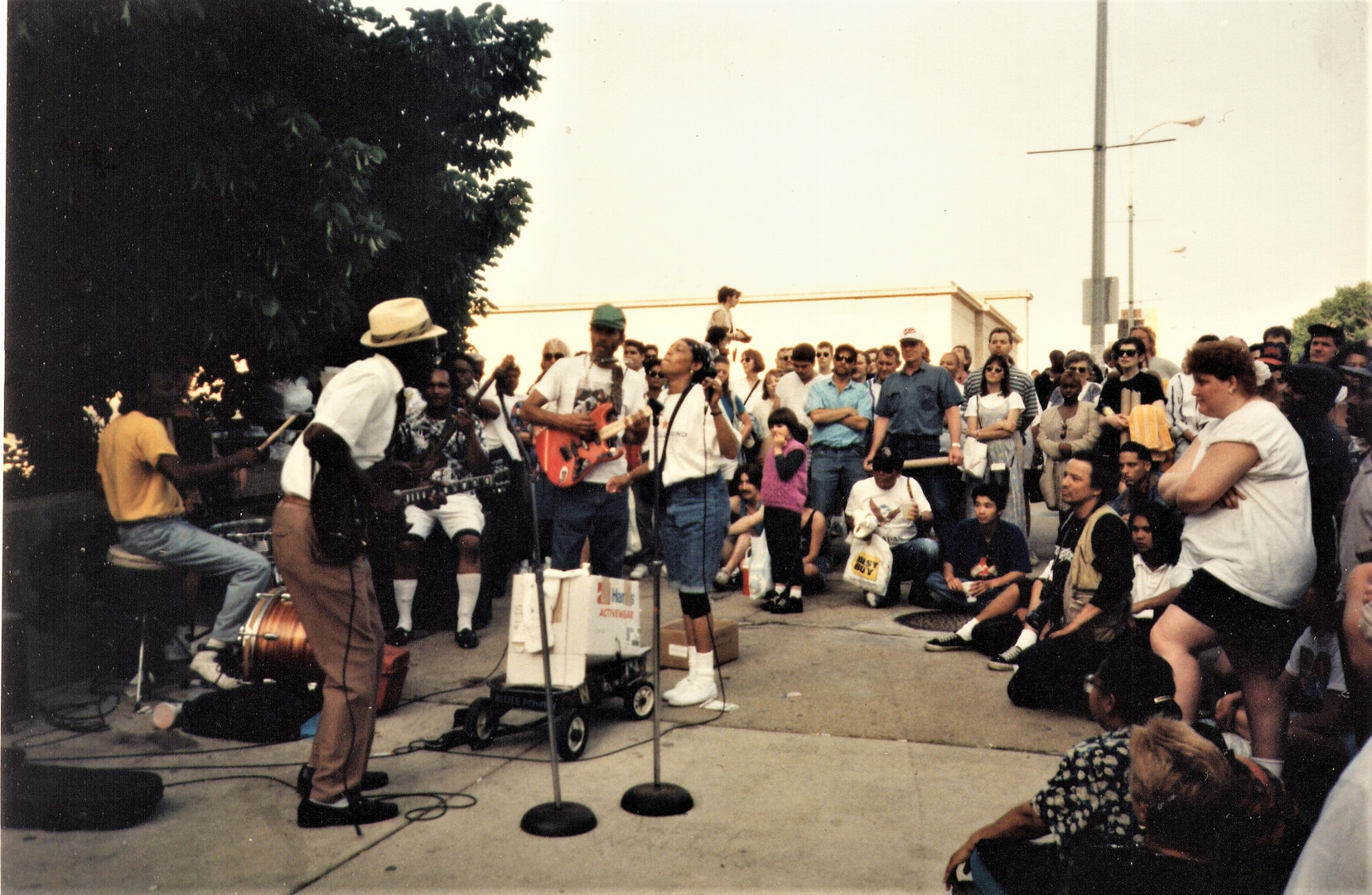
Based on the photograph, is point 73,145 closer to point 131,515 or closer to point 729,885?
point 131,515

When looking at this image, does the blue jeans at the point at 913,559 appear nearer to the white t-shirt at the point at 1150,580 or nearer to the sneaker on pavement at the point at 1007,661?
the sneaker on pavement at the point at 1007,661

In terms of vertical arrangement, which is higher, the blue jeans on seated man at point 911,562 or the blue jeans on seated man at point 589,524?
the blue jeans on seated man at point 589,524

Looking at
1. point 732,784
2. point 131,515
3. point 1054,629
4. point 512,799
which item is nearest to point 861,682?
point 1054,629

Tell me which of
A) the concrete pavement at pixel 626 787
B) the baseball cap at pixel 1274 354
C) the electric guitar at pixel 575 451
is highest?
the baseball cap at pixel 1274 354

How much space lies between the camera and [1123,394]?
8.47 m

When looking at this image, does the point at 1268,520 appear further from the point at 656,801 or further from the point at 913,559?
the point at 913,559

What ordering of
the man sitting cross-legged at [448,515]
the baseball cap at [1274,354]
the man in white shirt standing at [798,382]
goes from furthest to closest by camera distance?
the man in white shirt standing at [798,382], the baseball cap at [1274,354], the man sitting cross-legged at [448,515]

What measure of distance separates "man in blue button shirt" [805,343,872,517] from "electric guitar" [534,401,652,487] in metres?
3.40

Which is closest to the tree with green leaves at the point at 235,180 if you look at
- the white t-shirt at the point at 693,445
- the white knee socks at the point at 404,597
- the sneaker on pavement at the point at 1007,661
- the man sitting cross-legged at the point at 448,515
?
the man sitting cross-legged at the point at 448,515

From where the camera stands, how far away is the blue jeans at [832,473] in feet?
29.8

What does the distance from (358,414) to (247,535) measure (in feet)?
8.73

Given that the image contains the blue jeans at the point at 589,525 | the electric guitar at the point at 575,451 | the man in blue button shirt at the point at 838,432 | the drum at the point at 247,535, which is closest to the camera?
the electric guitar at the point at 575,451

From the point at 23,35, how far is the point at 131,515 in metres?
2.46

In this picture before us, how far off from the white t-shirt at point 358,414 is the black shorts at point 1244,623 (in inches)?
135
